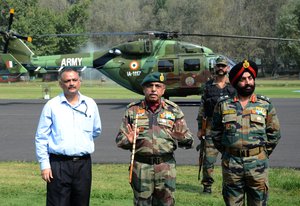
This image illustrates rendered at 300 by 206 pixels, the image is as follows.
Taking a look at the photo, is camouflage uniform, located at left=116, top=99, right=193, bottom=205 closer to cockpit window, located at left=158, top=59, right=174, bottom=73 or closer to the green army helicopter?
the green army helicopter

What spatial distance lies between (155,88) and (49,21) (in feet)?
243

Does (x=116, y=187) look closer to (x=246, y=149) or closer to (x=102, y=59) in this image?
(x=246, y=149)

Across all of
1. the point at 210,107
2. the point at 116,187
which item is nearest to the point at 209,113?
the point at 210,107

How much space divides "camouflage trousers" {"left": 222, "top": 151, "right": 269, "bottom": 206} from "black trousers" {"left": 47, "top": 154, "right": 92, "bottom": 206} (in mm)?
1356

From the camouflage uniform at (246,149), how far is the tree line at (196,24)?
60.7m

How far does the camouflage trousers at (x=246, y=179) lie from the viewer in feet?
16.6

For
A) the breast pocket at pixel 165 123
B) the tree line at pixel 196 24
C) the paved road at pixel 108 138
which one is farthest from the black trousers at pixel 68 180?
the tree line at pixel 196 24

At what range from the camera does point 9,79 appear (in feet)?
226

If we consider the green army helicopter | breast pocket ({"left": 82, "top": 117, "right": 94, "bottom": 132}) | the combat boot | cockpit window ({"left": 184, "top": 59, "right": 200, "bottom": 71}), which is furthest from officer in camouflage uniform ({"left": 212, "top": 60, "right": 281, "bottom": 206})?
cockpit window ({"left": 184, "top": 59, "right": 200, "bottom": 71})

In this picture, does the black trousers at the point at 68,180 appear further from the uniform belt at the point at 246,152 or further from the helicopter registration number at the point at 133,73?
the helicopter registration number at the point at 133,73

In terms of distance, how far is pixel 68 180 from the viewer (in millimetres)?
5215

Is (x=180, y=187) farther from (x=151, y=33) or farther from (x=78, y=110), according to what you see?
(x=151, y=33)

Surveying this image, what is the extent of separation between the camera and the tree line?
72875 millimetres

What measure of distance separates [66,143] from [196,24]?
76467 mm
